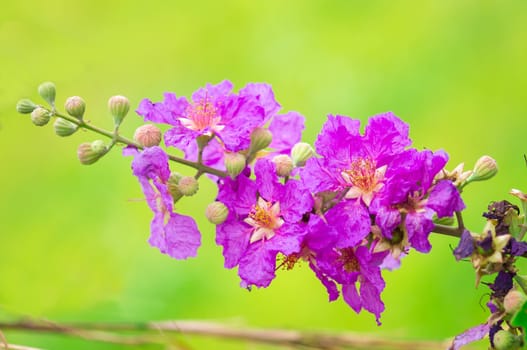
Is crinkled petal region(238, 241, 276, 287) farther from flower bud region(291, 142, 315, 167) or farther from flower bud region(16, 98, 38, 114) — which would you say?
flower bud region(16, 98, 38, 114)

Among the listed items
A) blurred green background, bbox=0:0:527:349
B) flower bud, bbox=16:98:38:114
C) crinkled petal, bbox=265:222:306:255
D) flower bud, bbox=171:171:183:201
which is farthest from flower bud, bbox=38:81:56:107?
blurred green background, bbox=0:0:527:349

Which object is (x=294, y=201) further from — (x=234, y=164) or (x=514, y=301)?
(x=514, y=301)

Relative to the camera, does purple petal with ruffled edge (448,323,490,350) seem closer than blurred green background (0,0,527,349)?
Yes

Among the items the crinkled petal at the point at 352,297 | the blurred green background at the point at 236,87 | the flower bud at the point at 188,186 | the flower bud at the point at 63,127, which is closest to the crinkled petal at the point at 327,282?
the crinkled petal at the point at 352,297

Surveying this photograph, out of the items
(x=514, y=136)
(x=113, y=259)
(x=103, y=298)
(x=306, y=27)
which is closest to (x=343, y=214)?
(x=103, y=298)

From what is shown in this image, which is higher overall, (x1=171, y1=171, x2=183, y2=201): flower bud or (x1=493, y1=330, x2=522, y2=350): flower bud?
(x1=171, y1=171, x2=183, y2=201): flower bud

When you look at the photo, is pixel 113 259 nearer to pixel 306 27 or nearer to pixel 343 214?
pixel 306 27

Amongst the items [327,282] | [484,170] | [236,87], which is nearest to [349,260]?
[327,282]
